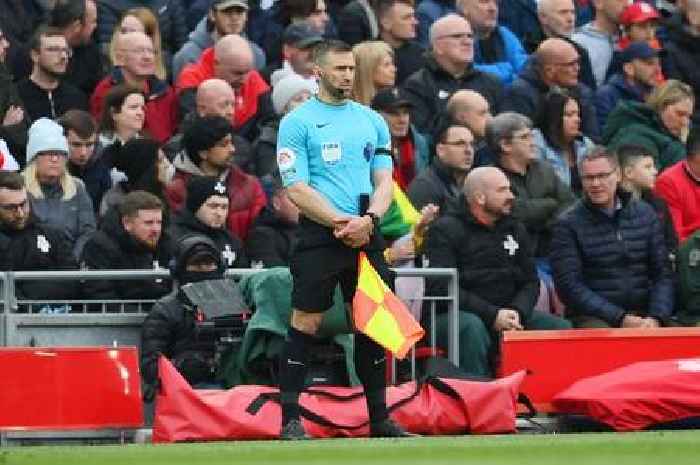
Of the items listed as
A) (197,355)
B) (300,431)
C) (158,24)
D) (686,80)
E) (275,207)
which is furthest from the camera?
(686,80)

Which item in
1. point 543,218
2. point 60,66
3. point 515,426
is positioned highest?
point 60,66

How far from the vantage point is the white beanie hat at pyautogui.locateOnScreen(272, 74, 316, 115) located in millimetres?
18297

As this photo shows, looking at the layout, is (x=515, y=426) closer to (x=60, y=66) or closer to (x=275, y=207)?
(x=275, y=207)

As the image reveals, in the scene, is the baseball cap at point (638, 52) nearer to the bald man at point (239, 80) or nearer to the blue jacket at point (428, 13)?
the blue jacket at point (428, 13)

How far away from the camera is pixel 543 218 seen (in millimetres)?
17578

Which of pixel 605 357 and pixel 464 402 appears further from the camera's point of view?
pixel 605 357

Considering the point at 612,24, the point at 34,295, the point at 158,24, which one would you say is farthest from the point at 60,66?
the point at 612,24

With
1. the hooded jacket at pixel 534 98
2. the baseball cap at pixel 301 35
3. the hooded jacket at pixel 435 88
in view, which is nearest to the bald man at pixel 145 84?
the baseball cap at pixel 301 35

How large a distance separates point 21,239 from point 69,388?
1.71m

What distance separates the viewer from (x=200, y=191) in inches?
641

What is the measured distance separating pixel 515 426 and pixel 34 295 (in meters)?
3.43

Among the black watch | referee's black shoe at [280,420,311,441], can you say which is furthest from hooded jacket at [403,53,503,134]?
referee's black shoe at [280,420,311,441]

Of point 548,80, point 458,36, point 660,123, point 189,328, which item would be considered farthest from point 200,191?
point 660,123

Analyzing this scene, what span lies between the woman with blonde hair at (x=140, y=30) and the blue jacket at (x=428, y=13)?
2763 millimetres
